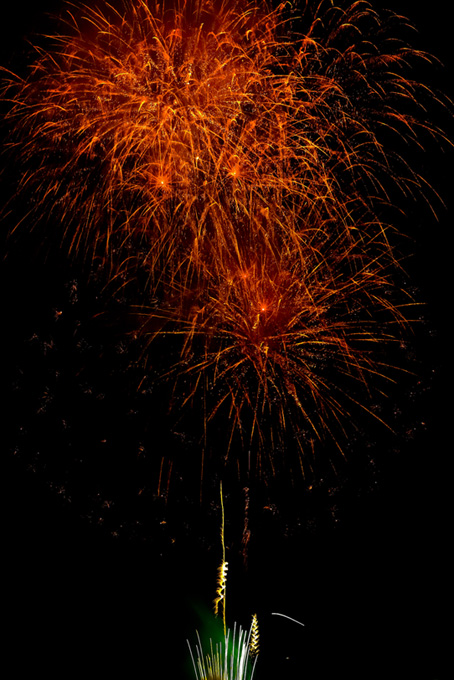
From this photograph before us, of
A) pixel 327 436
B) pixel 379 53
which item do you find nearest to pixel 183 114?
pixel 379 53

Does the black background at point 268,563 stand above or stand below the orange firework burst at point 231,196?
below

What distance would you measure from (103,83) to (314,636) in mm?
4309

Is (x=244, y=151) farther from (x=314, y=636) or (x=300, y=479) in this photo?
(x=314, y=636)

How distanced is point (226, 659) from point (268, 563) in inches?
33.4

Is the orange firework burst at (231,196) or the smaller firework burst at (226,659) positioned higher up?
the orange firework burst at (231,196)

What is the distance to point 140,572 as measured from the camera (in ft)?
12.0

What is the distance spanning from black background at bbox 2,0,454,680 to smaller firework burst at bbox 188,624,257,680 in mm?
302

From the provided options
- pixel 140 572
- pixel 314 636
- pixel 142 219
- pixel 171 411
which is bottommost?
pixel 314 636

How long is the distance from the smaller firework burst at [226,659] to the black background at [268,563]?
0.99 feet

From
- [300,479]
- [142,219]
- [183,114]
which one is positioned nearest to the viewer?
[183,114]

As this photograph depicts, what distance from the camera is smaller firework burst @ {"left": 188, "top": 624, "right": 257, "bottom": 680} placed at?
2.95m

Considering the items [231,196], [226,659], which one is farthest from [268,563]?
[231,196]

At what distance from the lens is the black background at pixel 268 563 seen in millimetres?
3572

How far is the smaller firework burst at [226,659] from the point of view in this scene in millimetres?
2945
